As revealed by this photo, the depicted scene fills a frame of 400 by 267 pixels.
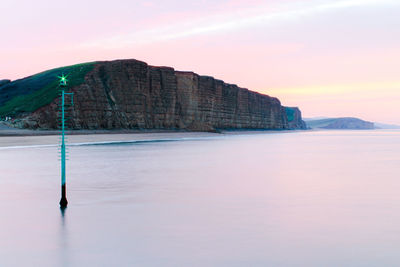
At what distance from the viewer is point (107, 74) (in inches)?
4122

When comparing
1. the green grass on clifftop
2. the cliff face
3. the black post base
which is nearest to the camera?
the black post base

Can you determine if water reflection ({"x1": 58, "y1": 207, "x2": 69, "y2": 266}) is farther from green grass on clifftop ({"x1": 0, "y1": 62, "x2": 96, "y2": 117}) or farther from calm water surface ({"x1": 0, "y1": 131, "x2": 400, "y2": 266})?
green grass on clifftop ({"x1": 0, "y1": 62, "x2": 96, "y2": 117})

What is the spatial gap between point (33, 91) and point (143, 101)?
97.3 feet

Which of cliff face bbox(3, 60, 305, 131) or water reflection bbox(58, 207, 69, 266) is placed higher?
cliff face bbox(3, 60, 305, 131)

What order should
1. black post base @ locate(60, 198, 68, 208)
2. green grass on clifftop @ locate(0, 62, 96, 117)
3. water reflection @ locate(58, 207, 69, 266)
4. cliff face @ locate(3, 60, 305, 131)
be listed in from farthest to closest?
green grass on clifftop @ locate(0, 62, 96, 117) < cliff face @ locate(3, 60, 305, 131) < black post base @ locate(60, 198, 68, 208) < water reflection @ locate(58, 207, 69, 266)

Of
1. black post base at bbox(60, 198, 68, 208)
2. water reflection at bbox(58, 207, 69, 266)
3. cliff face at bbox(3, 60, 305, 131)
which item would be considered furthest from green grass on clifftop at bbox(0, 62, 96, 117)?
water reflection at bbox(58, 207, 69, 266)

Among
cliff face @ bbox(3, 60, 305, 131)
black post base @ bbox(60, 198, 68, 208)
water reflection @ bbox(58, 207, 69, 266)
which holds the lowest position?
water reflection @ bbox(58, 207, 69, 266)

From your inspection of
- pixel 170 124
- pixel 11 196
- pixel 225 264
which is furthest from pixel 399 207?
pixel 170 124

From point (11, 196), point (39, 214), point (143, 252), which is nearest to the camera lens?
point (143, 252)

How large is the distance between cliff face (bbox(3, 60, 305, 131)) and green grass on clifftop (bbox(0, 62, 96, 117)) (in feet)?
10.2

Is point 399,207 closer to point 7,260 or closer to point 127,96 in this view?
point 7,260

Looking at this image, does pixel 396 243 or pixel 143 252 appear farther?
pixel 396 243

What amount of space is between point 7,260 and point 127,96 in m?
98.4

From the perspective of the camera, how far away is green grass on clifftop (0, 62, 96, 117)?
3713 inches
